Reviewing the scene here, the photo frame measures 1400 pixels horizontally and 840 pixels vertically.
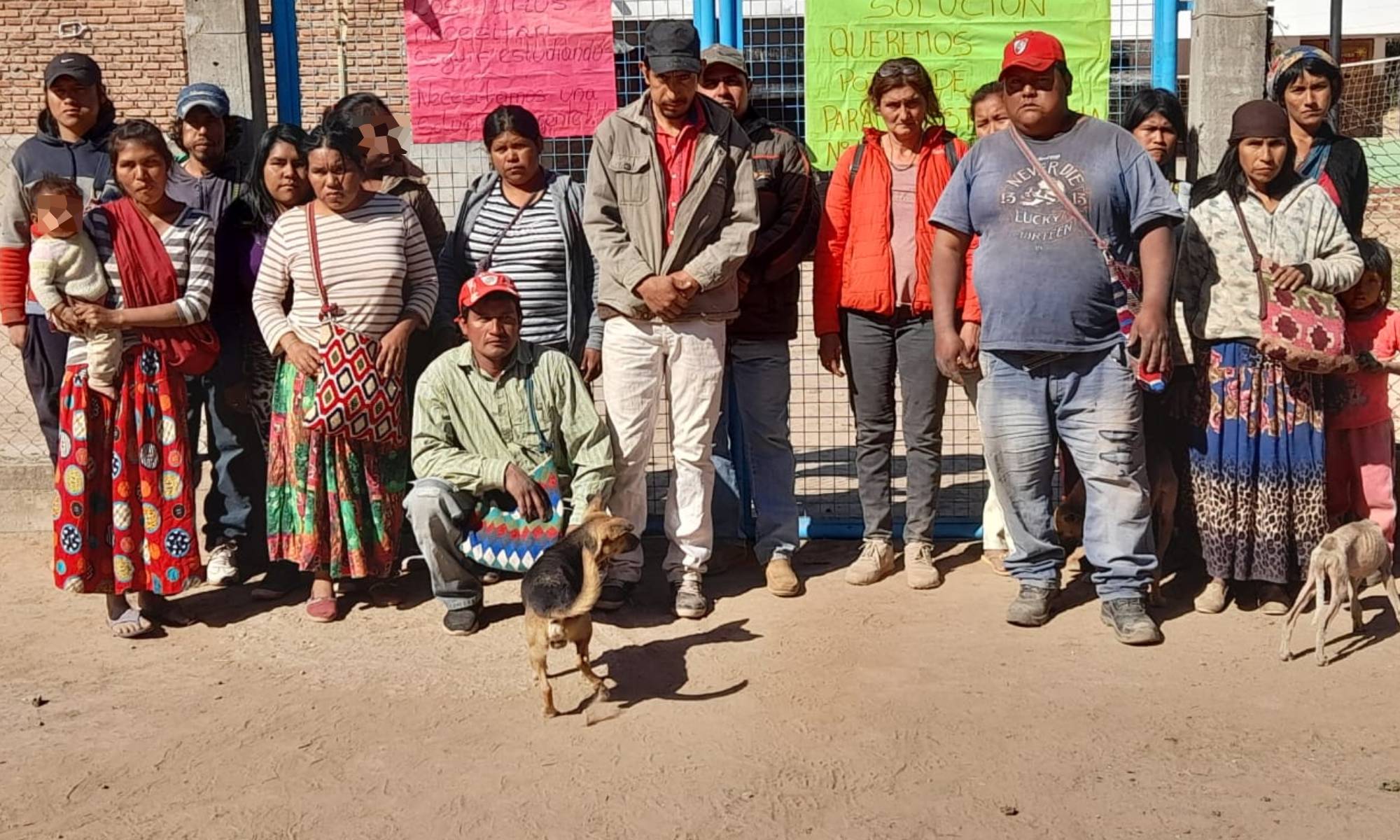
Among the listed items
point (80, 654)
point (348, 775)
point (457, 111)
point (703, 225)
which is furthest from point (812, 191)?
point (80, 654)

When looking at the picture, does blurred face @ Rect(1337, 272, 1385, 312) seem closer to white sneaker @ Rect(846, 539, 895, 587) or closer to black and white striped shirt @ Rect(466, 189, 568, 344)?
white sneaker @ Rect(846, 539, 895, 587)

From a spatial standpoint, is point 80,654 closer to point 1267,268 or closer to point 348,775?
point 348,775

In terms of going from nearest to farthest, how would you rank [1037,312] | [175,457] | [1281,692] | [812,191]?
[1281,692]
[1037,312]
[175,457]
[812,191]

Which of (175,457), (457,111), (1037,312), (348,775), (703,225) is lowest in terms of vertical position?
(348,775)

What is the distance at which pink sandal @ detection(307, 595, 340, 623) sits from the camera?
17.9 feet

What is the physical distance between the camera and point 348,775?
13.4 feet

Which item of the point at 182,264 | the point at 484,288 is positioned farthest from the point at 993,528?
the point at 182,264

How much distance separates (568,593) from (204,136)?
8.79 ft

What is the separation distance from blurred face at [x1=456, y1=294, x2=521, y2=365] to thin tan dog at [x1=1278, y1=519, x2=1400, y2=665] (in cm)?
293

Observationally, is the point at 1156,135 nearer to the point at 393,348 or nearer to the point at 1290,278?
the point at 1290,278

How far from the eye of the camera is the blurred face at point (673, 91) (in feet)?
16.7

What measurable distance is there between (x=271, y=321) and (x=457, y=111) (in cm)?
149

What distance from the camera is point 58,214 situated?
5031 millimetres

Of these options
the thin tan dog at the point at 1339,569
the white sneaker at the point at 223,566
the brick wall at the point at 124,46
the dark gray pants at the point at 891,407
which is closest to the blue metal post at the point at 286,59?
the white sneaker at the point at 223,566
